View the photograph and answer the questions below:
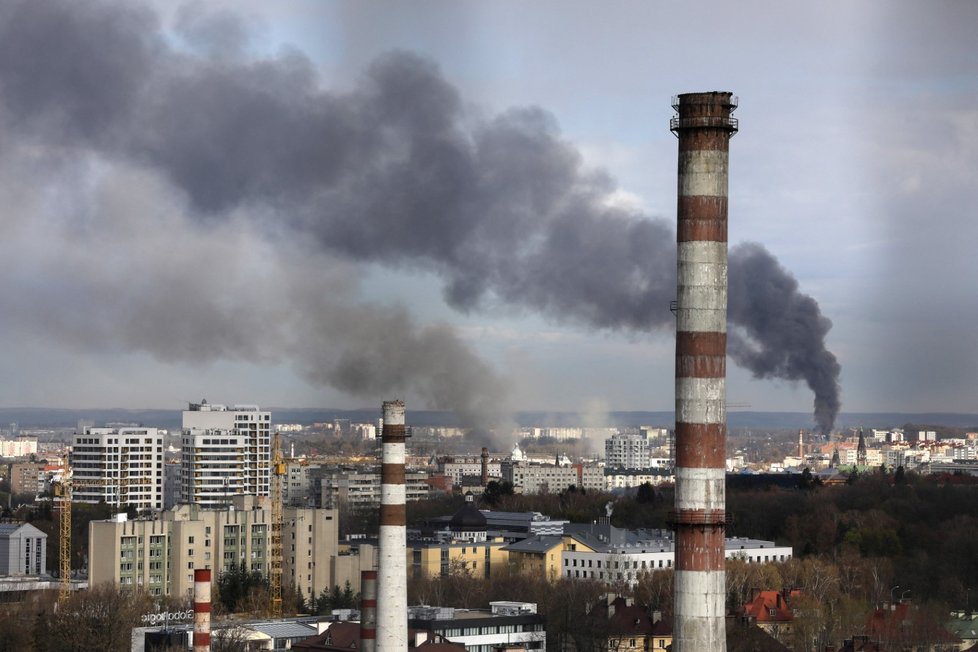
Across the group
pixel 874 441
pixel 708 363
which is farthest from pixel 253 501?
pixel 874 441

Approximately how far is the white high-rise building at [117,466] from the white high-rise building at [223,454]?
1923mm

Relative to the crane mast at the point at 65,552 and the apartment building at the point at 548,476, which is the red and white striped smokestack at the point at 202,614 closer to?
the crane mast at the point at 65,552

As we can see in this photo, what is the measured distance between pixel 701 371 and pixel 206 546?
3632 centimetres

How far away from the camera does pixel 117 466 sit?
345ft

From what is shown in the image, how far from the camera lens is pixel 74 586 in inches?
2421

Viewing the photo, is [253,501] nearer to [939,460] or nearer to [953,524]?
[953,524]

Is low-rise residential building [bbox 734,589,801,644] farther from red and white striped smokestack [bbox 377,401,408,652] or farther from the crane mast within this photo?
the crane mast

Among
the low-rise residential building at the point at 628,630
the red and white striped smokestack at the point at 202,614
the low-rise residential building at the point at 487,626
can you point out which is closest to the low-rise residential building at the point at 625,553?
the low-rise residential building at the point at 487,626

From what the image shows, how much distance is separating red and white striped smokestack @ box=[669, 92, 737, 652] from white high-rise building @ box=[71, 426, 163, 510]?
243 feet

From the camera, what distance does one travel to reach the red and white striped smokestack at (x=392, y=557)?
130 ft

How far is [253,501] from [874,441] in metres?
135

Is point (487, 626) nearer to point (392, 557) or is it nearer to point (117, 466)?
point (392, 557)

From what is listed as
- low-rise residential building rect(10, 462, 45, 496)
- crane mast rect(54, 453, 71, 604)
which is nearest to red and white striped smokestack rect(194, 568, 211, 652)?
crane mast rect(54, 453, 71, 604)

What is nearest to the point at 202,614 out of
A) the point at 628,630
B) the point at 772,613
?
the point at 628,630
